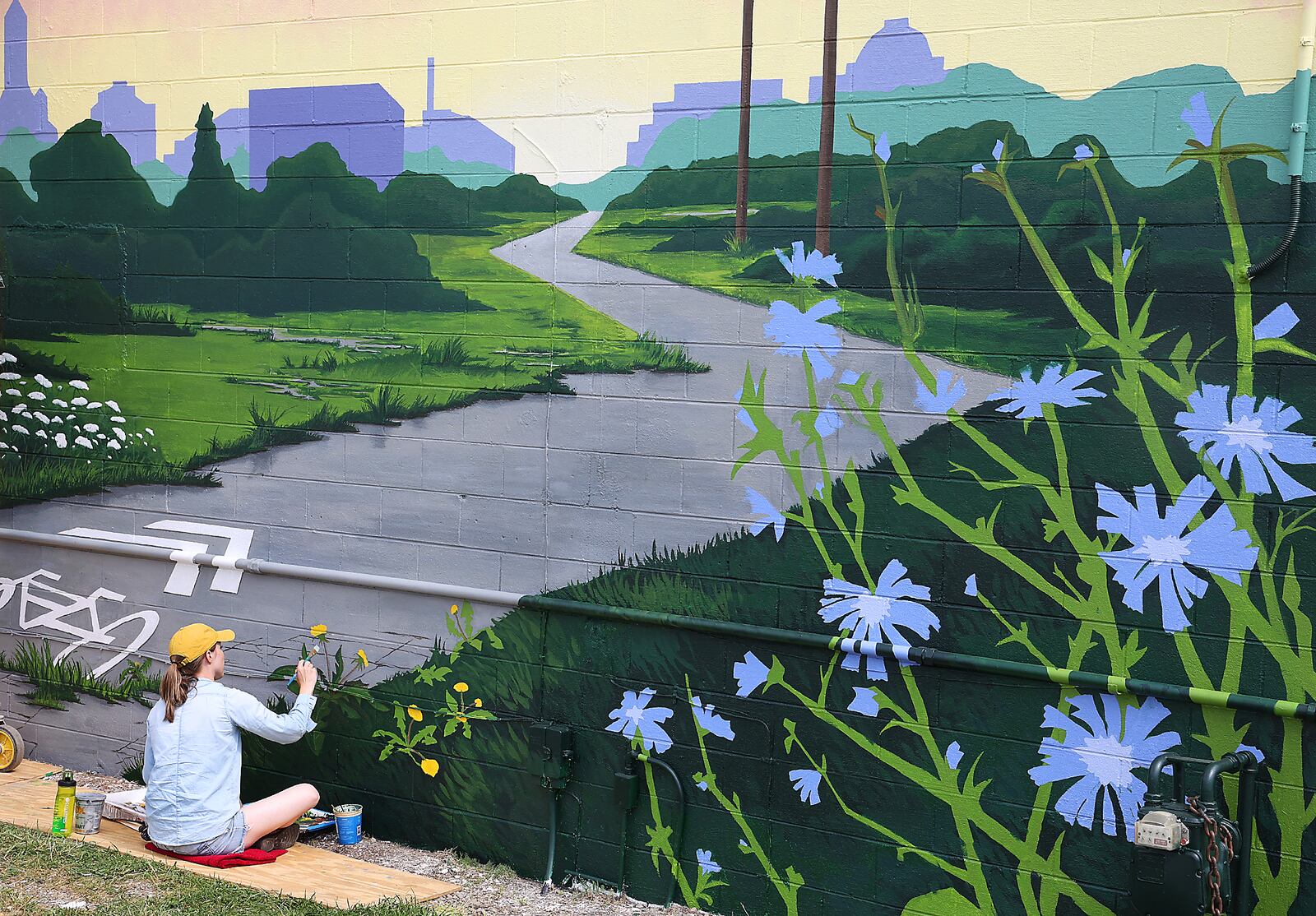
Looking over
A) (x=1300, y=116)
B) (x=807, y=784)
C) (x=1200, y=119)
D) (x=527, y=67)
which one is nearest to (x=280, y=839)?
(x=807, y=784)

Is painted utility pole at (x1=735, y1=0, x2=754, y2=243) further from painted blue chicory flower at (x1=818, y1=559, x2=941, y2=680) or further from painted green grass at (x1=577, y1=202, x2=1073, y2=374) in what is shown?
painted blue chicory flower at (x1=818, y1=559, x2=941, y2=680)

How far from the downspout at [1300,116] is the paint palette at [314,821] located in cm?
408

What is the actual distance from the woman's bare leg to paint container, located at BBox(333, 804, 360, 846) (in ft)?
0.56

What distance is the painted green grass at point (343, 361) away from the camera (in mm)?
4898

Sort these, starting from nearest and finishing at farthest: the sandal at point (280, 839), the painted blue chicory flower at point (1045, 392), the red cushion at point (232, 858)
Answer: the painted blue chicory flower at point (1045, 392) → the red cushion at point (232, 858) → the sandal at point (280, 839)

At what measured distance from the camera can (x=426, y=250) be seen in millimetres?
5121

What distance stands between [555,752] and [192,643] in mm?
1462

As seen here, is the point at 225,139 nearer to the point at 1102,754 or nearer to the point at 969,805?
the point at 969,805

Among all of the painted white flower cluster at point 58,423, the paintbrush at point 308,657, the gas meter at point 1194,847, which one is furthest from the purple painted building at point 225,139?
the gas meter at point 1194,847

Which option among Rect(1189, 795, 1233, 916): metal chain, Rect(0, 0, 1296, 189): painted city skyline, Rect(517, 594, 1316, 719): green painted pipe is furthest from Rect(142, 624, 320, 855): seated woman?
Rect(1189, 795, 1233, 916): metal chain

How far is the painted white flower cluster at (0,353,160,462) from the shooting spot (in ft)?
19.5

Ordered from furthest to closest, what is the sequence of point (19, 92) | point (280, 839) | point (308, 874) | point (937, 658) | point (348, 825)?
point (19, 92)
point (348, 825)
point (280, 839)
point (308, 874)
point (937, 658)

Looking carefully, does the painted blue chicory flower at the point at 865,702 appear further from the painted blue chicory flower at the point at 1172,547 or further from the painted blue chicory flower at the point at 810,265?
the painted blue chicory flower at the point at 810,265

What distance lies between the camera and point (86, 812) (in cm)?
512
